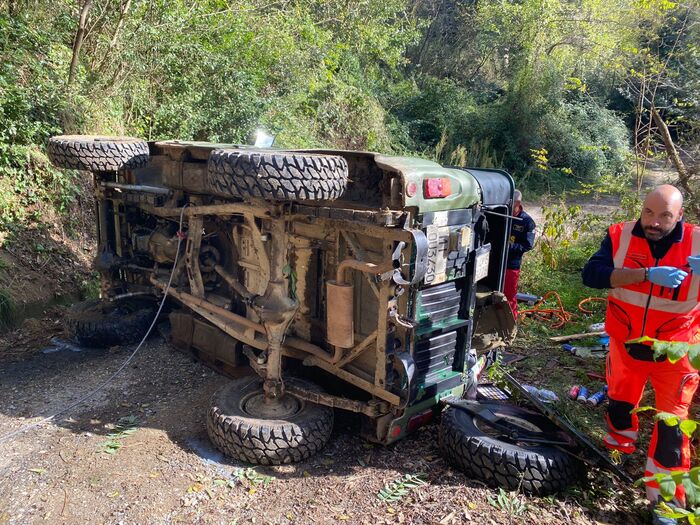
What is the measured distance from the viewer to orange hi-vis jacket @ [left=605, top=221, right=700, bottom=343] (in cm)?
301

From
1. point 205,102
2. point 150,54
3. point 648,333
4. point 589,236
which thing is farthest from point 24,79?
point 589,236

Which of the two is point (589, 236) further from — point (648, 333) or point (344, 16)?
point (344, 16)

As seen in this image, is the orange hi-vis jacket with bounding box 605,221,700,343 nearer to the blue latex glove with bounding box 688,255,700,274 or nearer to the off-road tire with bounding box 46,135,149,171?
the blue latex glove with bounding box 688,255,700,274

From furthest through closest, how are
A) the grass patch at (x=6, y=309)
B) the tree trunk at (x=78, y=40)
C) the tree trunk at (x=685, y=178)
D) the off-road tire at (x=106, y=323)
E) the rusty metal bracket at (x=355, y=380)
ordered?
the tree trunk at (x=78, y=40) → the tree trunk at (x=685, y=178) → the grass patch at (x=6, y=309) → the off-road tire at (x=106, y=323) → the rusty metal bracket at (x=355, y=380)

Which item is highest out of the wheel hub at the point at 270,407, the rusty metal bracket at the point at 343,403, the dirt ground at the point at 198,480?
the rusty metal bracket at the point at 343,403

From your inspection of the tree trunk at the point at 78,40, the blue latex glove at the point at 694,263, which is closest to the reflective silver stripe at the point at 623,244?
the blue latex glove at the point at 694,263

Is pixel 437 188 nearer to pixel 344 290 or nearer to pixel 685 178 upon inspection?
pixel 344 290

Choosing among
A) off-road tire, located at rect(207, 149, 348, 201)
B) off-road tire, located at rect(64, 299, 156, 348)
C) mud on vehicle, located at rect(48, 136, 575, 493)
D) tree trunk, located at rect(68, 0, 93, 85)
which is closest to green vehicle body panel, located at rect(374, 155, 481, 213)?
mud on vehicle, located at rect(48, 136, 575, 493)

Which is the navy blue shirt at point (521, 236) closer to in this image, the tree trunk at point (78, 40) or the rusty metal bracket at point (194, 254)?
the rusty metal bracket at point (194, 254)

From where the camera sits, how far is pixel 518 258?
5.14 meters

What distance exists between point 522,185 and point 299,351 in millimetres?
13539

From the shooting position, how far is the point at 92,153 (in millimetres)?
4301

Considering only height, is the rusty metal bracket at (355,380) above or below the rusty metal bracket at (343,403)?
above

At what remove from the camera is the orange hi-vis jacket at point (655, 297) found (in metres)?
3.01
